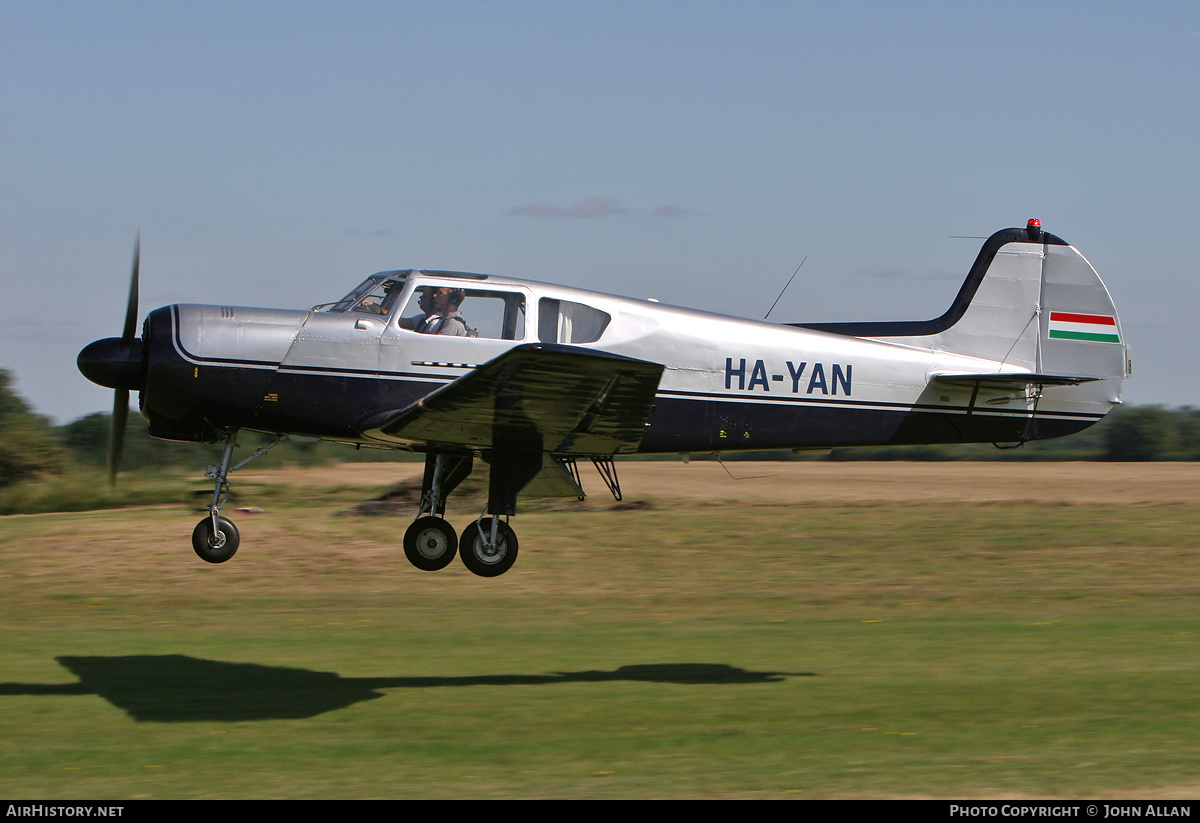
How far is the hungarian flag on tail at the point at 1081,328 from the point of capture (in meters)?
12.8

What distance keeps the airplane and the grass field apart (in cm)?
213

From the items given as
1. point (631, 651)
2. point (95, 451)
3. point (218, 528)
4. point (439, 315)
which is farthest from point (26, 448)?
point (439, 315)

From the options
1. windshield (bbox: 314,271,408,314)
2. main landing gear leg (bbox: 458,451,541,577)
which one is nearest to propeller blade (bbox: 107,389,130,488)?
windshield (bbox: 314,271,408,314)

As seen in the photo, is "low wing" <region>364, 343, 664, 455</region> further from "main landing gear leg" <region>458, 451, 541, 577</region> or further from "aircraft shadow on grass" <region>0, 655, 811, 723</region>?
"aircraft shadow on grass" <region>0, 655, 811, 723</region>

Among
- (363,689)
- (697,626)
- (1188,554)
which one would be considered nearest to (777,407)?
(363,689)

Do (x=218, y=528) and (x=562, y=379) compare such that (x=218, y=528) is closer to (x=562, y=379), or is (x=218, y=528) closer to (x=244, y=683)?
(x=244, y=683)

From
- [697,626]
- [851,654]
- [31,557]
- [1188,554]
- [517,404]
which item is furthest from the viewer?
[1188,554]

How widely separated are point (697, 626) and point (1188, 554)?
13.3 metres

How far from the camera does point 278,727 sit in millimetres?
10703

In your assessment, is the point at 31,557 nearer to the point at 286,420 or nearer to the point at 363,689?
the point at 363,689

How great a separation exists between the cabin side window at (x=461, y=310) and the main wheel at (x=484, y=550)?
2088mm

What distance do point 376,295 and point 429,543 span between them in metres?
2.79

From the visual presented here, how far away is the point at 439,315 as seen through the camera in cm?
1057
